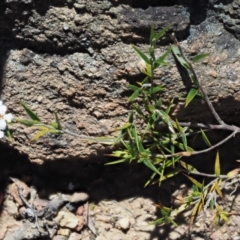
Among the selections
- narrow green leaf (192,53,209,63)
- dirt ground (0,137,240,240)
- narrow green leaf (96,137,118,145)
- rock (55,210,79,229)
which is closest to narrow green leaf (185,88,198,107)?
narrow green leaf (192,53,209,63)

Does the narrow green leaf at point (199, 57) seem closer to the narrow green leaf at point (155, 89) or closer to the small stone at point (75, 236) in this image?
the narrow green leaf at point (155, 89)

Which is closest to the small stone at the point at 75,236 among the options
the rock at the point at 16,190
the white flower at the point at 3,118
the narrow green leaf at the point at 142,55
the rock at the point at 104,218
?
the rock at the point at 104,218

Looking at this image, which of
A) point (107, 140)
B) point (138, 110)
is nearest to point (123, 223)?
point (107, 140)

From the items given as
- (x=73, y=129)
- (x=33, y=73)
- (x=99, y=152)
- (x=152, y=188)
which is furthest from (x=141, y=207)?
(x=33, y=73)

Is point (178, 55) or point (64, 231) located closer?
point (178, 55)

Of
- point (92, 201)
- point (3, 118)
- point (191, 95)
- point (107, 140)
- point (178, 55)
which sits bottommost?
point (92, 201)

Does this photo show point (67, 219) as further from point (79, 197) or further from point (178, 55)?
point (178, 55)

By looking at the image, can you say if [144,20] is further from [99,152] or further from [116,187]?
[116,187]
